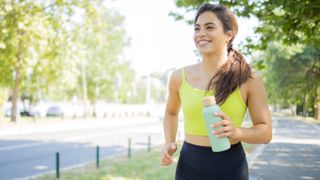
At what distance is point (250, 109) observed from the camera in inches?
92.7

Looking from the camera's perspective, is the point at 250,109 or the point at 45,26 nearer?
the point at 250,109

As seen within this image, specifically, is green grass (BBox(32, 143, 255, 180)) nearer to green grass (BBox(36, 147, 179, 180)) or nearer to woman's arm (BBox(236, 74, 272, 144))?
green grass (BBox(36, 147, 179, 180))

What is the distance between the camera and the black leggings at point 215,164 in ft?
7.76

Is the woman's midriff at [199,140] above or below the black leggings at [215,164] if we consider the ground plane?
above

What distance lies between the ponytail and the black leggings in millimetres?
304

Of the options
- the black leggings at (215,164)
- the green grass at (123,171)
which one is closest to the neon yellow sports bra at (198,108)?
the black leggings at (215,164)

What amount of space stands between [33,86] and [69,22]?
30.7ft

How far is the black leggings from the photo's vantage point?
237cm

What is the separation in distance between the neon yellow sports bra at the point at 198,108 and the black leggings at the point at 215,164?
0.36 feet

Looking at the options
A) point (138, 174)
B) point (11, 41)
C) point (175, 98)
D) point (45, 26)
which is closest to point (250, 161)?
point (138, 174)

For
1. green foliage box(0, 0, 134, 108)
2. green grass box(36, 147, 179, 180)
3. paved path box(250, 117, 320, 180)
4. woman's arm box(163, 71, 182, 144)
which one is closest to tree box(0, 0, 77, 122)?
green foliage box(0, 0, 134, 108)

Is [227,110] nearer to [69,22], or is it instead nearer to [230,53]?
[230,53]

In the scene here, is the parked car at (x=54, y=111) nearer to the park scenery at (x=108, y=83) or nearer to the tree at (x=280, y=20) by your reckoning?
the park scenery at (x=108, y=83)

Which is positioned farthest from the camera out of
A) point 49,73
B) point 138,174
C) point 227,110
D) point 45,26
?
point 49,73
